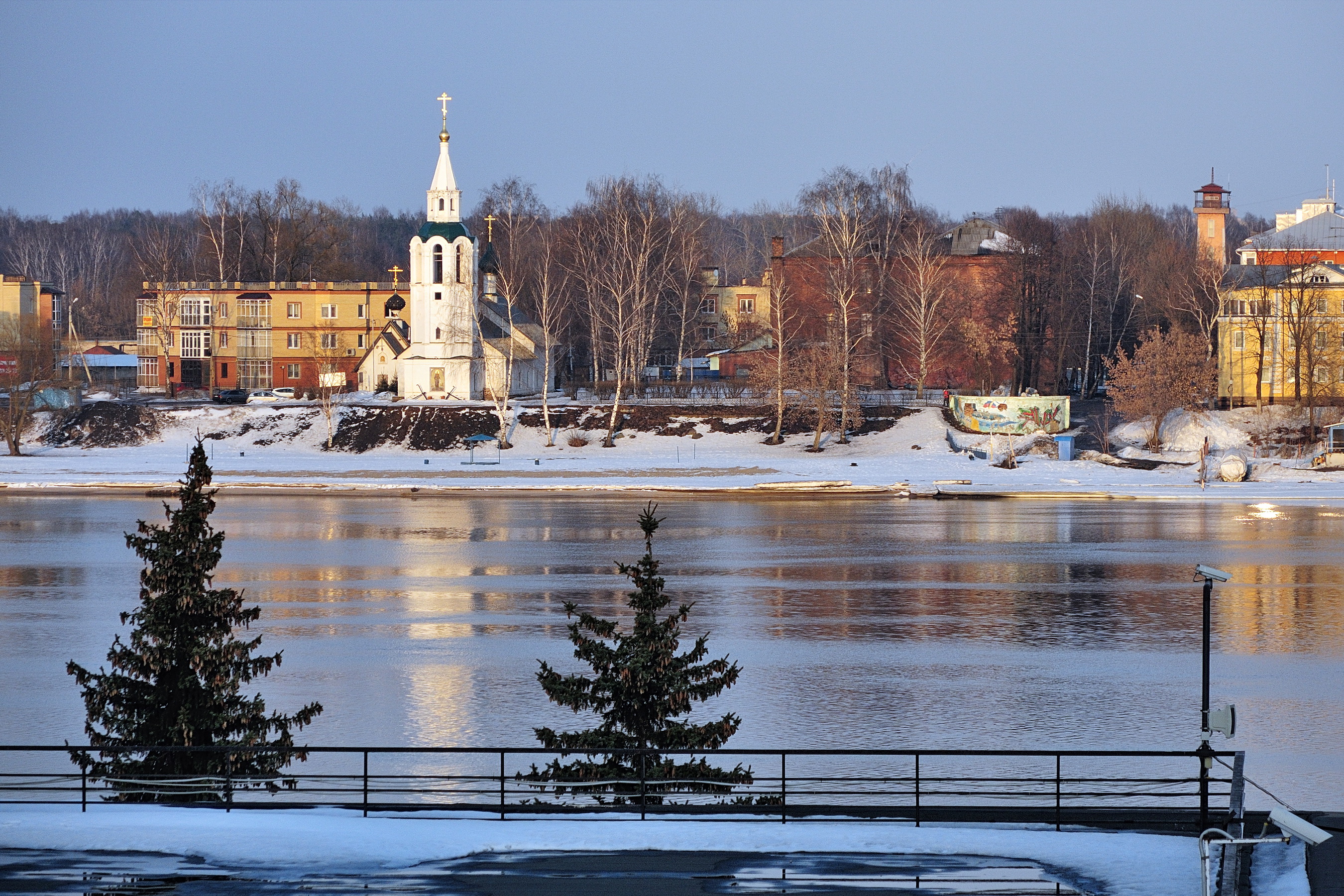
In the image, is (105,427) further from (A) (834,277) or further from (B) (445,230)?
(A) (834,277)

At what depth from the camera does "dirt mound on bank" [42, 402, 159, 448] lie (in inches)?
3056

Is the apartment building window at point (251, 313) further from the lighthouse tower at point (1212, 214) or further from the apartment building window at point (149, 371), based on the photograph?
the lighthouse tower at point (1212, 214)

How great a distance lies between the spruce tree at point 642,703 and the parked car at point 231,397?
2848 inches

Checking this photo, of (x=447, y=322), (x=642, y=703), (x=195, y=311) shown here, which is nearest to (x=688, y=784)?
(x=642, y=703)

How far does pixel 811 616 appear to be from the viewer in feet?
107

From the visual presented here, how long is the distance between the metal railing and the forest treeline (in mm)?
52497

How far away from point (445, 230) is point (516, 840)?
2775 inches

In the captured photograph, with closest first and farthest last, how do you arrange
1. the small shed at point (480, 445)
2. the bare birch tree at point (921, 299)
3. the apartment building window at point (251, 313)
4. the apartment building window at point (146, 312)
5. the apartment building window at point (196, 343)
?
the small shed at point (480, 445) → the bare birch tree at point (921, 299) → the apartment building window at point (251, 313) → the apartment building window at point (196, 343) → the apartment building window at point (146, 312)

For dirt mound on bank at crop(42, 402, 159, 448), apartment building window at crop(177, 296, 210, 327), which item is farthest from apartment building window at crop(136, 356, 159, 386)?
dirt mound on bank at crop(42, 402, 159, 448)

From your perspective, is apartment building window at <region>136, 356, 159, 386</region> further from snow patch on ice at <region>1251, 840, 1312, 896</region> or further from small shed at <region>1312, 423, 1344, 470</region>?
snow patch on ice at <region>1251, 840, 1312, 896</region>

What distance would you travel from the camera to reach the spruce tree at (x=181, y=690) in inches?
652

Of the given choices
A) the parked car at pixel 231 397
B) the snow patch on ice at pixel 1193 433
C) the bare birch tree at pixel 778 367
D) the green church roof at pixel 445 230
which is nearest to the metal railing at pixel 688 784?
the snow patch on ice at pixel 1193 433

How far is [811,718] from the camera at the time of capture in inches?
902

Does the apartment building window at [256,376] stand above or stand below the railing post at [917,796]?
above
